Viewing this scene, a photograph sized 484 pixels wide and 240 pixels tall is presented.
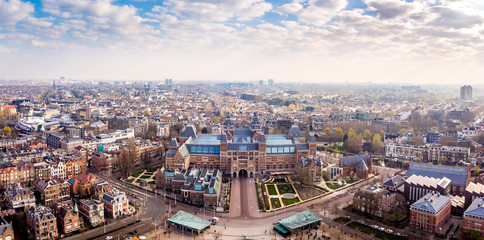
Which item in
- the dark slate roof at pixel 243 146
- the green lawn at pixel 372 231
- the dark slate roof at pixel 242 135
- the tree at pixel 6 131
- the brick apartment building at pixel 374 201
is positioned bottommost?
the green lawn at pixel 372 231

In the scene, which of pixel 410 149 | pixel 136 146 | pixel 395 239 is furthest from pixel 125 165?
pixel 410 149

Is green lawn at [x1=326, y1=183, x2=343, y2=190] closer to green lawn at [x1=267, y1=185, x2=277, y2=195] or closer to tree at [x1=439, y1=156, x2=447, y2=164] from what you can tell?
green lawn at [x1=267, y1=185, x2=277, y2=195]

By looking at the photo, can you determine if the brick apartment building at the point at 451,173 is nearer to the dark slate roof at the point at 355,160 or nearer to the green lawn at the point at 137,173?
the dark slate roof at the point at 355,160

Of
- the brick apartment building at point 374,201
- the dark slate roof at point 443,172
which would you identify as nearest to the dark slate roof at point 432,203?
the brick apartment building at point 374,201

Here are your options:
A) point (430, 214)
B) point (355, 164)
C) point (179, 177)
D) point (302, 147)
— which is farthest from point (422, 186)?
point (179, 177)

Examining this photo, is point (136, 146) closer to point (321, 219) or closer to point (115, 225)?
point (115, 225)

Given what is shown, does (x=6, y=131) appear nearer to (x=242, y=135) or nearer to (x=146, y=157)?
(x=146, y=157)
